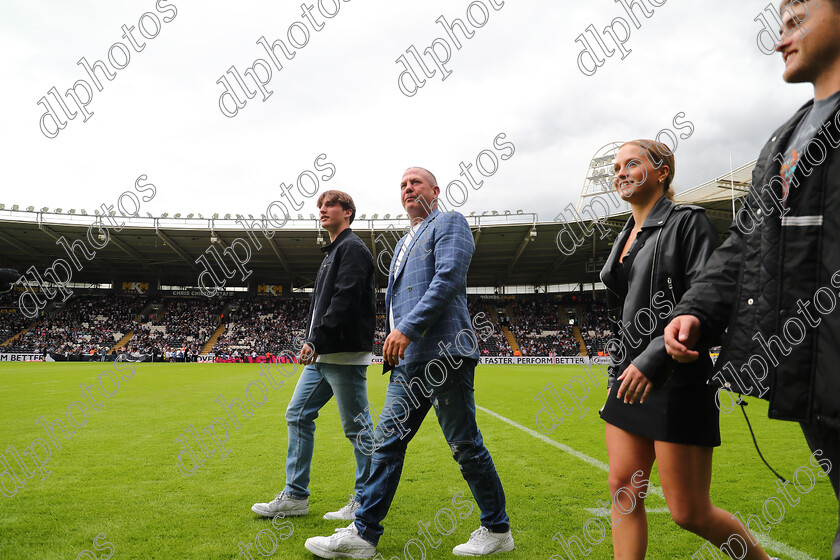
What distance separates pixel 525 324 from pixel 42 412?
118 feet

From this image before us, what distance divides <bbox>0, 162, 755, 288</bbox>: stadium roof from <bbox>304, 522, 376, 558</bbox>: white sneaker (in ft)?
83.1

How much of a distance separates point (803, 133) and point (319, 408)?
3036 mm

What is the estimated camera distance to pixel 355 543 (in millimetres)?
2734

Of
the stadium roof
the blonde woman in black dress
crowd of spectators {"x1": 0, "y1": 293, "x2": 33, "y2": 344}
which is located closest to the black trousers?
the blonde woman in black dress

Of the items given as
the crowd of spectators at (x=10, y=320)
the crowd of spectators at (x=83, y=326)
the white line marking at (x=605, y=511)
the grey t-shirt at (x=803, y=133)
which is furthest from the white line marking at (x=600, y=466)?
the crowd of spectators at (x=10, y=320)

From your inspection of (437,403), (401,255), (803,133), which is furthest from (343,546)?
(803,133)

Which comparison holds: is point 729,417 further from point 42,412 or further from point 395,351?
point 42,412

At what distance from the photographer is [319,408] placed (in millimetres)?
3537

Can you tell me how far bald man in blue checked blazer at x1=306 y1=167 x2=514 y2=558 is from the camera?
9.05 feet

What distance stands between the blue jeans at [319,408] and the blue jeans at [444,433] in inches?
21.9

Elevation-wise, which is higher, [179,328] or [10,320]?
[10,320]

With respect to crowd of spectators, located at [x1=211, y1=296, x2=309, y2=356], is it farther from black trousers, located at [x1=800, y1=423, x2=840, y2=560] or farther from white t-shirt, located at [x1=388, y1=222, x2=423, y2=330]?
black trousers, located at [x1=800, y1=423, x2=840, y2=560]

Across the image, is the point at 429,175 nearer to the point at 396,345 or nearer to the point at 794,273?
the point at 396,345

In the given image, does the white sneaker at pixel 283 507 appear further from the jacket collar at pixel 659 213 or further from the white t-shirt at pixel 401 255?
the jacket collar at pixel 659 213
